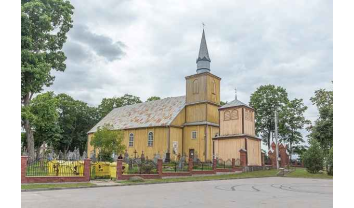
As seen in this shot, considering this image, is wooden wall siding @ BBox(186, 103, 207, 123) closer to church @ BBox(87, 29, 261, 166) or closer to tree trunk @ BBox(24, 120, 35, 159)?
church @ BBox(87, 29, 261, 166)

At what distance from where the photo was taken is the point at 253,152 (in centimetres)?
3123

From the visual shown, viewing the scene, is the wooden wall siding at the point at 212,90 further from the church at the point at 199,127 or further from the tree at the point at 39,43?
the tree at the point at 39,43

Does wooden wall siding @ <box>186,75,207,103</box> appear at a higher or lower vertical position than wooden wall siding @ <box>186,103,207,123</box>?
higher

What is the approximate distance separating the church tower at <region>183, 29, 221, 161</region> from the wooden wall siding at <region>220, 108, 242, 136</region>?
270 centimetres

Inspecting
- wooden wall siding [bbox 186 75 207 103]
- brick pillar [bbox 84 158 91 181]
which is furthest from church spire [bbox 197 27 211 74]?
brick pillar [bbox 84 158 91 181]

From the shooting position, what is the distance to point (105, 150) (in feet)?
107

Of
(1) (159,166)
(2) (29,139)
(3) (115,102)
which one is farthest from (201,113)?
(3) (115,102)

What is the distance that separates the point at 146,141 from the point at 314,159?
751 inches

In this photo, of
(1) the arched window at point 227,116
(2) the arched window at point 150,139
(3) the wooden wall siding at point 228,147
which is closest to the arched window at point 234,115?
(1) the arched window at point 227,116

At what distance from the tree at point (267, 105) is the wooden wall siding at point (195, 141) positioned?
17.8 meters

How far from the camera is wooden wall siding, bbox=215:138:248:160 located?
30.2 m

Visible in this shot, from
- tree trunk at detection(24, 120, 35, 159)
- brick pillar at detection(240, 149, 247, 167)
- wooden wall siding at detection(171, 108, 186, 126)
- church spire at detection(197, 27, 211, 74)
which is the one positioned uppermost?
church spire at detection(197, 27, 211, 74)

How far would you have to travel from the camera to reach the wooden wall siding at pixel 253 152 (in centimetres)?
3050
